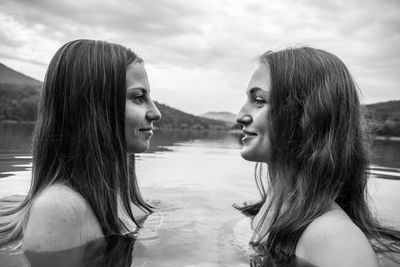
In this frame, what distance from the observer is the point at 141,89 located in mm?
3449

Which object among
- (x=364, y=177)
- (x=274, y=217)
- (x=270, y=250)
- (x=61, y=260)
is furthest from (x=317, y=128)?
(x=61, y=260)

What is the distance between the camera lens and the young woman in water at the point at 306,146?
8.95 ft

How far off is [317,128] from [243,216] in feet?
6.39

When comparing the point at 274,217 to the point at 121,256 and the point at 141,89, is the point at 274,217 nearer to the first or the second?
the point at 121,256

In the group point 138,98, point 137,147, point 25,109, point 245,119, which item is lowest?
point 137,147

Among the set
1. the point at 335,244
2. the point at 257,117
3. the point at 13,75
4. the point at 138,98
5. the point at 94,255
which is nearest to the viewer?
the point at 335,244

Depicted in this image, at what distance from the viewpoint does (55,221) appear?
2.56 m

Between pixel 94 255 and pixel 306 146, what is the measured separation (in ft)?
6.16

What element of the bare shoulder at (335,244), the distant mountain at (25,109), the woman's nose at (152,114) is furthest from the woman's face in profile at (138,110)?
the distant mountain at (25,109)

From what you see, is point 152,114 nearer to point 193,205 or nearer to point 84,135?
point 84,135

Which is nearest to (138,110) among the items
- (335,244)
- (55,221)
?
(55,221)

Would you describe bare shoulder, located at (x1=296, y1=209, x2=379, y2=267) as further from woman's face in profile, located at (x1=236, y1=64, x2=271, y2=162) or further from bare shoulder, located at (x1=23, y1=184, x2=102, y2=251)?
bare shoulder, located at (x1=23, y1=184, x2=102, y2=251)

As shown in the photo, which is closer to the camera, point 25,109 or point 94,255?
point 94,255

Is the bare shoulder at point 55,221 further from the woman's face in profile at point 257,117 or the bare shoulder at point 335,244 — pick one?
the bare shoulder at point 335,244
